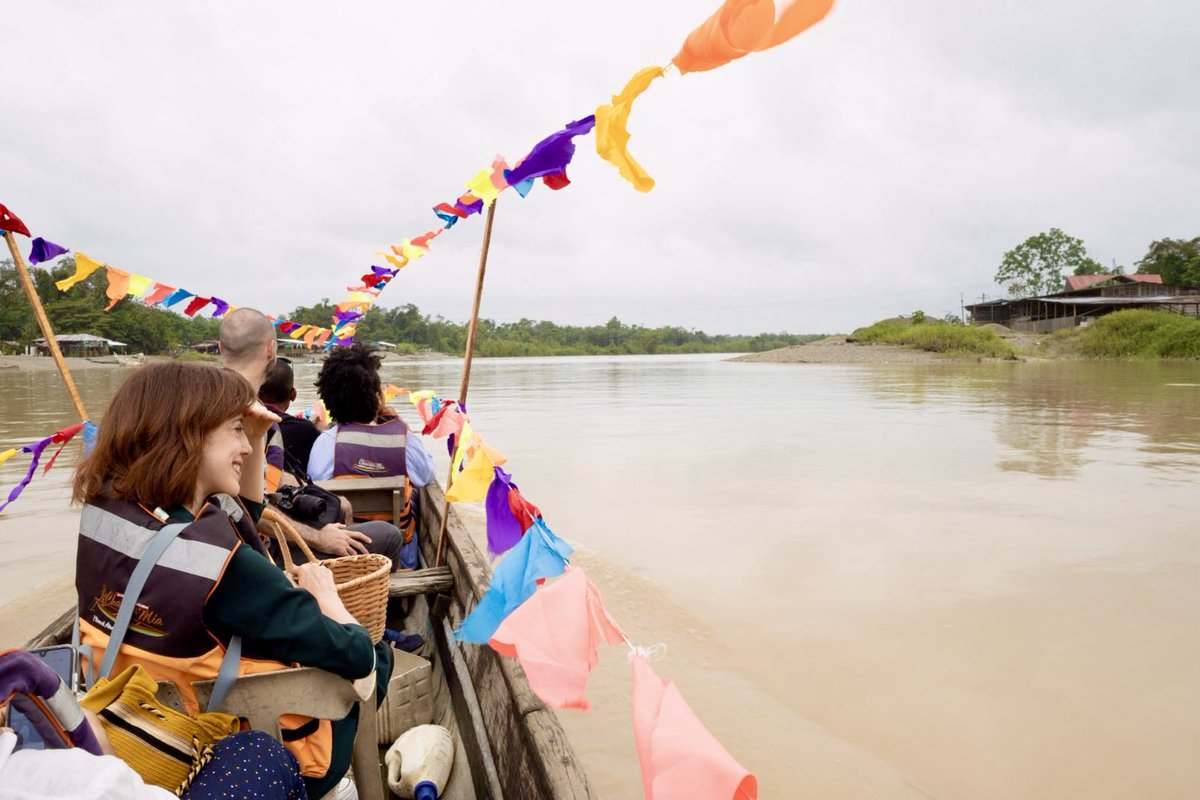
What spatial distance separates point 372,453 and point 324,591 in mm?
2308

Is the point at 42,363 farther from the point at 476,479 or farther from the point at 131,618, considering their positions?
the point at 131,618

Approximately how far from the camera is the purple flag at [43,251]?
4217 mm

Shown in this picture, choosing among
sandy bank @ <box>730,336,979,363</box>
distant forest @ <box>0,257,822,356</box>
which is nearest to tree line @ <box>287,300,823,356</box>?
distant forest @ <box>0,257,822,356</box>

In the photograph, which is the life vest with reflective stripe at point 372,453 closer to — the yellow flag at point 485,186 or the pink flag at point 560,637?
the yellow flag at point 485,186

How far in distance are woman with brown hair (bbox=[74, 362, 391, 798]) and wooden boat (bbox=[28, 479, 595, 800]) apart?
9 centimetres

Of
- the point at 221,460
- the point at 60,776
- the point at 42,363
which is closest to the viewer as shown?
the point at 60,776

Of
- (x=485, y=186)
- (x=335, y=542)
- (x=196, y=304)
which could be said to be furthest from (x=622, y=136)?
(x=196, y=304)

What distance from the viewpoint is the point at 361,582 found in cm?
238

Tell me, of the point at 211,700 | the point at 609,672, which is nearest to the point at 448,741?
the point at 211,700

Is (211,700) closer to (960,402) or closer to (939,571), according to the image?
(939,571)

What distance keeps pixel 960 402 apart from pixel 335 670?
55.9 feet

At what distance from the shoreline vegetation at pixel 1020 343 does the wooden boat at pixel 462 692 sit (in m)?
37.5

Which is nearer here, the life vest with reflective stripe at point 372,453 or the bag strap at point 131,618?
the bag strap at point 131,618

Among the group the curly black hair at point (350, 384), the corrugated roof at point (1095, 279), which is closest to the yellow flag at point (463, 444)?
the curly black hair at point (350, 384)
